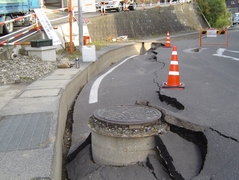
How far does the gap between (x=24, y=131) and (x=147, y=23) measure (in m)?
24.1

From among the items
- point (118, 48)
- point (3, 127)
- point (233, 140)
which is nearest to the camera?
point (233, 140)

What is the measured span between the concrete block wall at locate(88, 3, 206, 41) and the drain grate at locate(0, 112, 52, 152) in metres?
16.4

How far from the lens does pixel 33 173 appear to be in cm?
322

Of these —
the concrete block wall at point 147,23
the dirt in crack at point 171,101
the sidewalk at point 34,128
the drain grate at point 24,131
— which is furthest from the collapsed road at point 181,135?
the concrete block wall at point 147,23

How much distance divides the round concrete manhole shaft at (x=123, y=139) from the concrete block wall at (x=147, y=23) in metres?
17.2

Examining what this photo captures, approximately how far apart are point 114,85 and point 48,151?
5.09m

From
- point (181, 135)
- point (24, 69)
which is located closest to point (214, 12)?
point (24, 69)

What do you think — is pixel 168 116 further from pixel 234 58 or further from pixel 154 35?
pixel 154 35

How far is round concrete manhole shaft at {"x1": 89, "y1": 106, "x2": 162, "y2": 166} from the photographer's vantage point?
4.00m

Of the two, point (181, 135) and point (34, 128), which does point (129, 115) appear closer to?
point (181, 135)

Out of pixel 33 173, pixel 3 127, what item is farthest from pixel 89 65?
pixel 33 173

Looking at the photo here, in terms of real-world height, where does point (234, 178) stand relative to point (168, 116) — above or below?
below

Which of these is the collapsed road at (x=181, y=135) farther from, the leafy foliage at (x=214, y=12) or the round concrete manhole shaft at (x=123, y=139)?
the leafy foliage at (x=214, y=12)

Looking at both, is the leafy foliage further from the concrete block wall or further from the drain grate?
the drain grate
